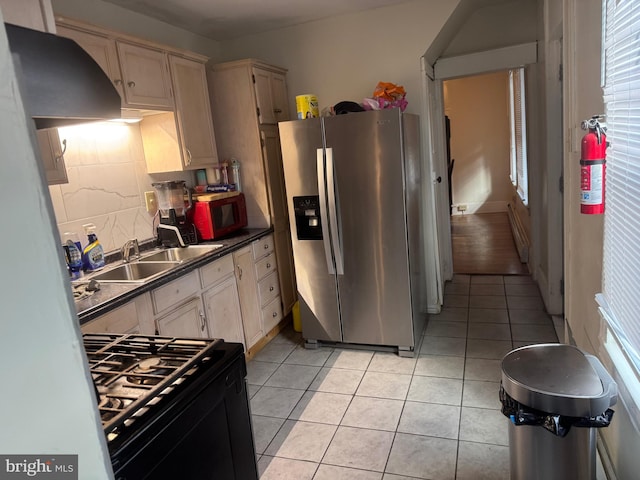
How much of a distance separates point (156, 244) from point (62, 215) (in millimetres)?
731

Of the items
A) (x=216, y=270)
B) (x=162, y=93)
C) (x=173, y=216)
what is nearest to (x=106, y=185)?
(x=173, y=216)

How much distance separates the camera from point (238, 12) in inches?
126

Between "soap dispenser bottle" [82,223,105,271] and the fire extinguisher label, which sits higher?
the fire extinguisher label

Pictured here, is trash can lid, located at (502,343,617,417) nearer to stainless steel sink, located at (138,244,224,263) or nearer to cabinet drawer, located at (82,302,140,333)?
cabinet drawer, located at (82,302,140,333)

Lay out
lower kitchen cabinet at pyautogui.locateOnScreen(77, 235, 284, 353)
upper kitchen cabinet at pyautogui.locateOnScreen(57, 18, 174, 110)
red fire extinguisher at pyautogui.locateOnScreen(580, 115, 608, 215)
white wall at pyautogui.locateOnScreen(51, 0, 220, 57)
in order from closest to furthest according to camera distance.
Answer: red fire extinguisher at pyautogui.locateOnScreen(580, 115, 608, 215)
lower kitchen cabinet at pyautogui.locateOnScreen(77, 235, 284, 353)
upper kitchen cabinet at pyautogui.locateOnScreen(57, 18, 174, 110)
white wall at pyautogui.locateOnScreen(51, 0, 220, 57)

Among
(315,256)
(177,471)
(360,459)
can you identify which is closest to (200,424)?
(177,471)

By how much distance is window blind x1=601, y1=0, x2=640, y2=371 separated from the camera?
1.20 metres

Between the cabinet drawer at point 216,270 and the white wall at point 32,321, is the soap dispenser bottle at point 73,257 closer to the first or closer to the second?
the cabinet drawer at point 216,270

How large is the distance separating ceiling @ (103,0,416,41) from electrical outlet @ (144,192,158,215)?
1250 millimetres

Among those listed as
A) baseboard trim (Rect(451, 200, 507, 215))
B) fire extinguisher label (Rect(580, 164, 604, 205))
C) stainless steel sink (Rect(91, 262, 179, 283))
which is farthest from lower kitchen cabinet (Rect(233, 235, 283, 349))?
baseboard trim (Rect(451, 200, 507, 215))

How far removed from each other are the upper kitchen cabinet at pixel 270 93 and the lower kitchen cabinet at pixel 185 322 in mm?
1595

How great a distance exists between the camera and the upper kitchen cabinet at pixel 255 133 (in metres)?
3.35

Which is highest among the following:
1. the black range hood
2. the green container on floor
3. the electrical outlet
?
the black range hood

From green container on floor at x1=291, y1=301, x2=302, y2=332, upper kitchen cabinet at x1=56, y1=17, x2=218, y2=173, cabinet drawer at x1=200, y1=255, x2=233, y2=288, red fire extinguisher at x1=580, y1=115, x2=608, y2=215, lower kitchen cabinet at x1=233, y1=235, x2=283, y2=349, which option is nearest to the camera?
red fire extinguisher at x1=580, y1=115, x2=608, y2=215
